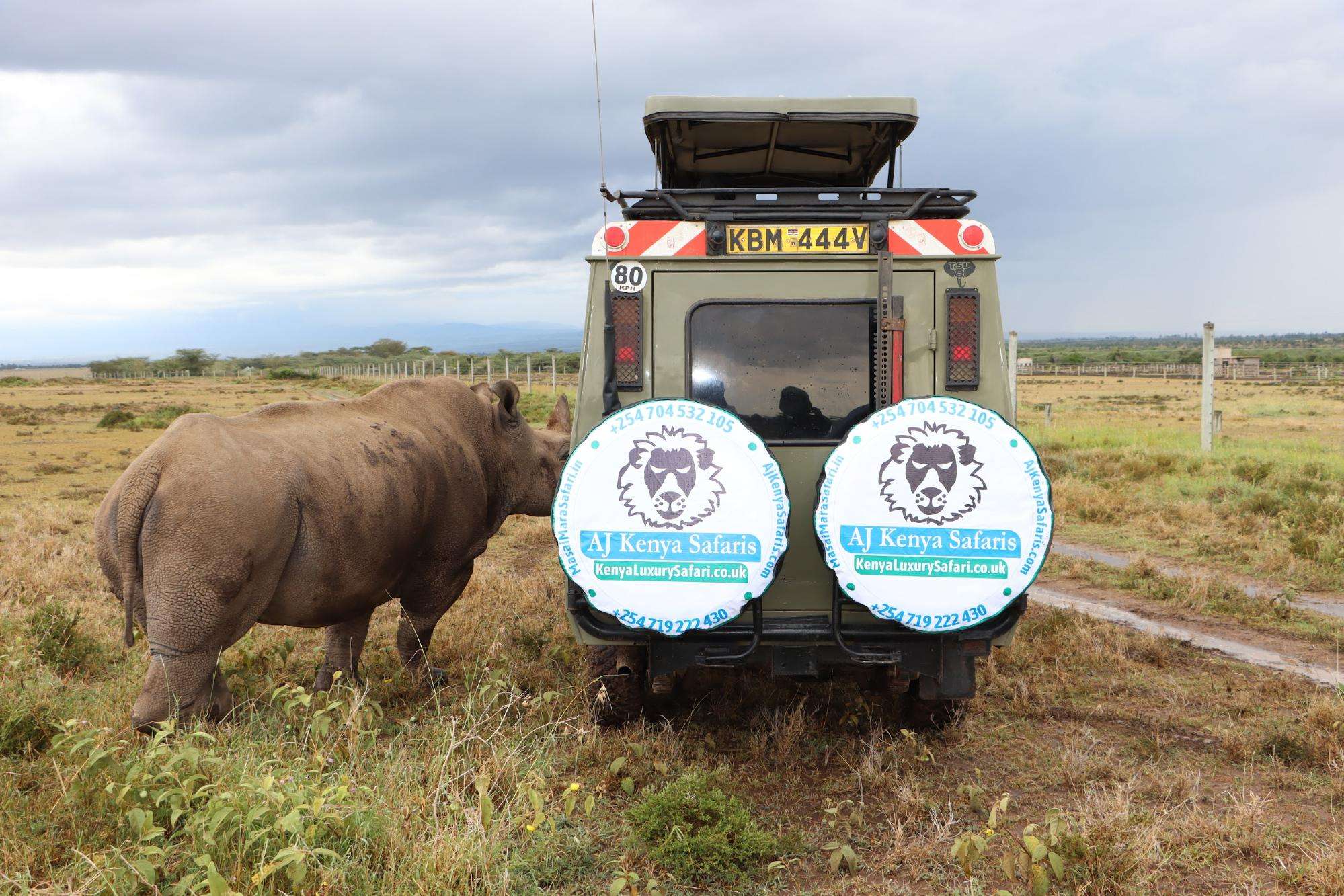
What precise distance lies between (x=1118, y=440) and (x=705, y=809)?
17240 mm

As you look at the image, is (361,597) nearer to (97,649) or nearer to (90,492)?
(97,649)

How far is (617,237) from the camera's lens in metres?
4.85

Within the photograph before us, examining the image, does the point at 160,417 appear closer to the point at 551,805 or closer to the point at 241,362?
the point at 551,805

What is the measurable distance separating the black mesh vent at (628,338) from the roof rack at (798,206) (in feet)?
1.70

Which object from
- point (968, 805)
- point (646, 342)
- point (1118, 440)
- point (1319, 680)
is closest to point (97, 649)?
point (646, 342)

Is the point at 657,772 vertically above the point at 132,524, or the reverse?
the point at 132,524

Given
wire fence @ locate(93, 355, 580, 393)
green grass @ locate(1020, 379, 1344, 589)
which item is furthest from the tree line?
green grass @ locate(1020, 379, 1344, 589)

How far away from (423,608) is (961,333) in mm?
3576

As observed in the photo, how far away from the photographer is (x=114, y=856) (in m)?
3.38

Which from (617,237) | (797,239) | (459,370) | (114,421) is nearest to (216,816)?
(617,237)

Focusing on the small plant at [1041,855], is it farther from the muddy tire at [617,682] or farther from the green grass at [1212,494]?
the green grass at [1212,494]

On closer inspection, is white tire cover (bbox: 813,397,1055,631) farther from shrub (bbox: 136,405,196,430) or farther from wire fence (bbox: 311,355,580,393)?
wire fence (bbox: 311,355,580,393)

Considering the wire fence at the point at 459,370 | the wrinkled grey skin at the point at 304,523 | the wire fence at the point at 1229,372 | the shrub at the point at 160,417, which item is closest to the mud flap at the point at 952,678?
the wrinkled grey skin at the point at 304,523

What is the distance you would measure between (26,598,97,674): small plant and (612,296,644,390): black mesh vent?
13.6ft
